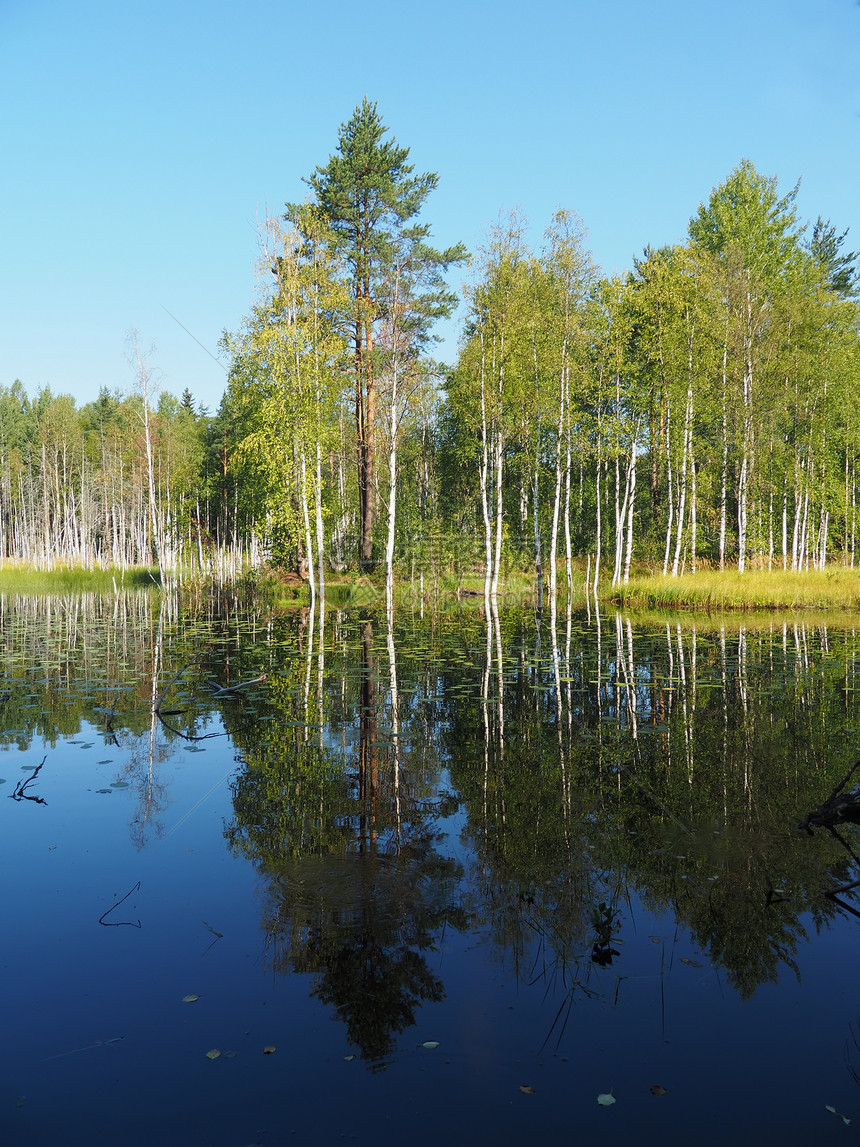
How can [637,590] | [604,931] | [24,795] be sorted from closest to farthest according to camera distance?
[604,931] → [24,795] → [637,590]

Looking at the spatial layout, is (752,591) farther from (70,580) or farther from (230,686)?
(70,580)

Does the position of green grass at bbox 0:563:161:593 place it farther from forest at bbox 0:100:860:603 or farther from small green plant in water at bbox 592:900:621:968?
small green plant in water at bbox 592:900:621:968

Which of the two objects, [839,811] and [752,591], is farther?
[752,591]

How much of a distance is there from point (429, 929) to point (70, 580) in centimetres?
5327

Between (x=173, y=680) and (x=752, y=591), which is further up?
(x=752, y=591)

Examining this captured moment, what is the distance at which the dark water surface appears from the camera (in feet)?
11.8

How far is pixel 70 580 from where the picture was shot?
171 ft

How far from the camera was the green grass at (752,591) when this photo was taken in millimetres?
28453

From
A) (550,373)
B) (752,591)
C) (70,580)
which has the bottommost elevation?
(70,580)

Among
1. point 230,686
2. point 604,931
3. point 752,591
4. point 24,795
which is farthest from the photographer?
point 752,591

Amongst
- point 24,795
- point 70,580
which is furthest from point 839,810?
point 70,580

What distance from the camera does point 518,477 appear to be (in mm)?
49469

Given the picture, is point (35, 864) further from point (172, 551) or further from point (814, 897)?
point (172, 551)

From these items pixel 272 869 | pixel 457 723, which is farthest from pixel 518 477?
pixel 272 869
